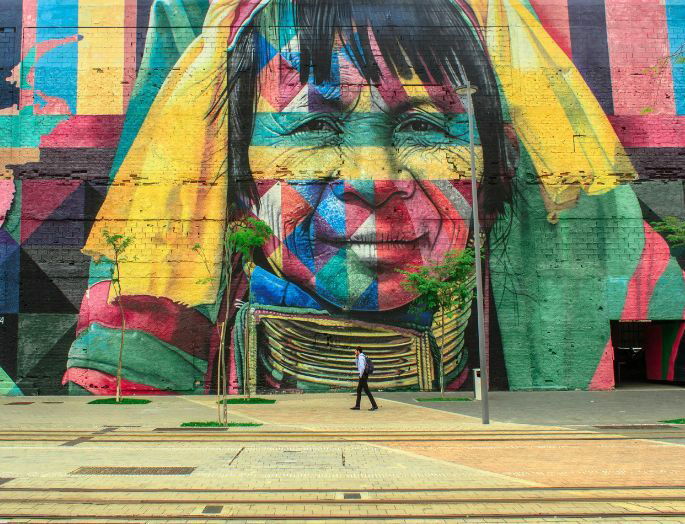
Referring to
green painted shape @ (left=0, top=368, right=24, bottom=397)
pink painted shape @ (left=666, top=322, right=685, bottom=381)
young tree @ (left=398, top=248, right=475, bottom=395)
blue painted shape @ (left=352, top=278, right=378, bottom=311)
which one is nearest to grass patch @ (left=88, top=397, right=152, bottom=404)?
green painted shape @ (left=0, top=368, right=24, bottom=397)

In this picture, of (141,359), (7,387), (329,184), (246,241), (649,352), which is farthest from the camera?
(649,352)

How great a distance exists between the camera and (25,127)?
73.3 feet

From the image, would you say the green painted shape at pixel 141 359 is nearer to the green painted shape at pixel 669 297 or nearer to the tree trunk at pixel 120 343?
the tree trunk at pixel 120 343

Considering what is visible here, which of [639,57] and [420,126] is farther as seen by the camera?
[639,57]

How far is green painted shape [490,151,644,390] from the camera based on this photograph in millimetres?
21547

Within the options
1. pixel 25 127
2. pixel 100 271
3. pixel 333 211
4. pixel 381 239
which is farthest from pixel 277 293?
pixel 25 127

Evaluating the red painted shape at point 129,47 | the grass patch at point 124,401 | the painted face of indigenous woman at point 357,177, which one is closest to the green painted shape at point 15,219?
the red painted shape at point 129,47

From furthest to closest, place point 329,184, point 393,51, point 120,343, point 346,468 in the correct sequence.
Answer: point 393,51, point 329,184, point 120,343, point 346,468

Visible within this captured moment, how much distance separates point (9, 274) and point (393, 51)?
15526 mm

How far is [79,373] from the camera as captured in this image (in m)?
20.9

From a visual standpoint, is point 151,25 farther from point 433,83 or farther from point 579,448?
point 579,448

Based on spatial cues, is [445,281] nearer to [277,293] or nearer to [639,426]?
[277,293]

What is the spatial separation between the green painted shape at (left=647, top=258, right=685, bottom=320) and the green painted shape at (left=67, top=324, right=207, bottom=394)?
15.6 m

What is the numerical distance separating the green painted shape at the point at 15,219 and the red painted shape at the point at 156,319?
325 cm
